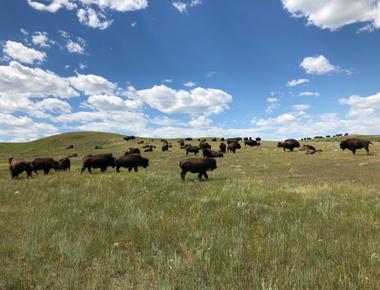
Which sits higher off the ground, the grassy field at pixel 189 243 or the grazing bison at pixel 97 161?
the grazing bison at pixel 97 161

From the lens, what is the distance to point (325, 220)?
9.62 meters

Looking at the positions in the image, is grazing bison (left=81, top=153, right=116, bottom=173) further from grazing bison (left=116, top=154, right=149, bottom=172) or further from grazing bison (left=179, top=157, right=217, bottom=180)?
grazing bison (left=179, top=157, right=217, bottom=180)

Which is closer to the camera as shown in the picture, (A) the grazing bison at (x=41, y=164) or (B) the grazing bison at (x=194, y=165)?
(B) the grazing bison at (x=194, y=165)

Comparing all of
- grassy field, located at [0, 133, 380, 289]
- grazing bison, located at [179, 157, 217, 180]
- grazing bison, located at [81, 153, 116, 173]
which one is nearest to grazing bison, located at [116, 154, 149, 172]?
grazing bison, located at [81, 153, 116, 173]

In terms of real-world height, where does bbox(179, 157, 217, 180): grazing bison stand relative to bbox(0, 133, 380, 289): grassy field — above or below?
above

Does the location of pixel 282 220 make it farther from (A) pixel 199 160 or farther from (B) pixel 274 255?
(A) pixel 199 160

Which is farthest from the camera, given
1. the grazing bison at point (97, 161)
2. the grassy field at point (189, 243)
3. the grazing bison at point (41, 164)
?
the grazing bison at point (41, 164)

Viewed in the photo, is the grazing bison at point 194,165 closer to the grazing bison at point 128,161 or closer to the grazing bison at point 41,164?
the grazing bison at point 128,161

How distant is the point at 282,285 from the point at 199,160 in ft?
54.9

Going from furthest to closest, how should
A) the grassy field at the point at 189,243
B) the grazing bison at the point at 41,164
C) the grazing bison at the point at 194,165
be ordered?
the grazing bison at the point at 41,164
the grazing bison at the point at 194,165
the grassy field at the point at 189,243

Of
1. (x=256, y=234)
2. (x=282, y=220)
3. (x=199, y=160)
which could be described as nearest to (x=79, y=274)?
(x=256, y=234)

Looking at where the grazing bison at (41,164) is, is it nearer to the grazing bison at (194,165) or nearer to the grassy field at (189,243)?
the grazing bison at (194,165)

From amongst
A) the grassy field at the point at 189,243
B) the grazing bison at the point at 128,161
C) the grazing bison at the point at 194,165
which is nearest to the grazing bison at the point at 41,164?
the grazing bison at the point at 128,161

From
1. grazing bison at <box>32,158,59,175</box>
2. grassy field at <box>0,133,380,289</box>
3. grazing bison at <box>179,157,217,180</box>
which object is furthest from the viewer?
grazing bison at <box>32,158,59,175</box>
